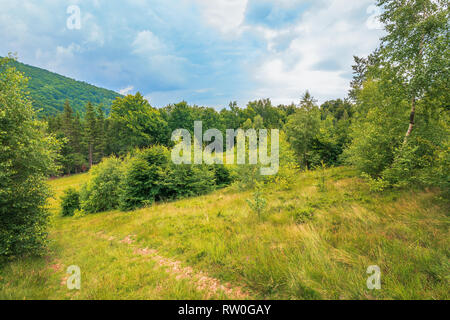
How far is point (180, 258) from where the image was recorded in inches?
206

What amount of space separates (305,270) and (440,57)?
1099 cm

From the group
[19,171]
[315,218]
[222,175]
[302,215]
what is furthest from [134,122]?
[315,218]

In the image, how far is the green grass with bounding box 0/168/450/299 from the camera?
3320mm

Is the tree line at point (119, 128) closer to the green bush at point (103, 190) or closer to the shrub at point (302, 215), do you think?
the green bush at point (103, 190)

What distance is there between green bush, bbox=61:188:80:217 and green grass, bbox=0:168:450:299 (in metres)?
13.5

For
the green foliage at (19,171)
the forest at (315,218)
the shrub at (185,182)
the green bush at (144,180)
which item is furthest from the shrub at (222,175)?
the green foliage at (19,171)

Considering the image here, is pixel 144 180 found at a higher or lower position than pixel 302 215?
higher

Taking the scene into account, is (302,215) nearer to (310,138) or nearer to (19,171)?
(19,171)

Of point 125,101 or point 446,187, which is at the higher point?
point 125,101

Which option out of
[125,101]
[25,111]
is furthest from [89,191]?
[125,101]

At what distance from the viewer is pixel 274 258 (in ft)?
13.6

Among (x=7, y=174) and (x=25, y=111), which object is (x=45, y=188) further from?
(x=25, y=111)

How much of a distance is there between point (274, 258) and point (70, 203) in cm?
2362

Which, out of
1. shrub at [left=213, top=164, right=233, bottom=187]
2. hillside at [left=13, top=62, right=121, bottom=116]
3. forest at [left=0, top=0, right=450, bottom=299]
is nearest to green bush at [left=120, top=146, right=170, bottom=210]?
forest at [left=0, top=0, right=450, bottom=299]
